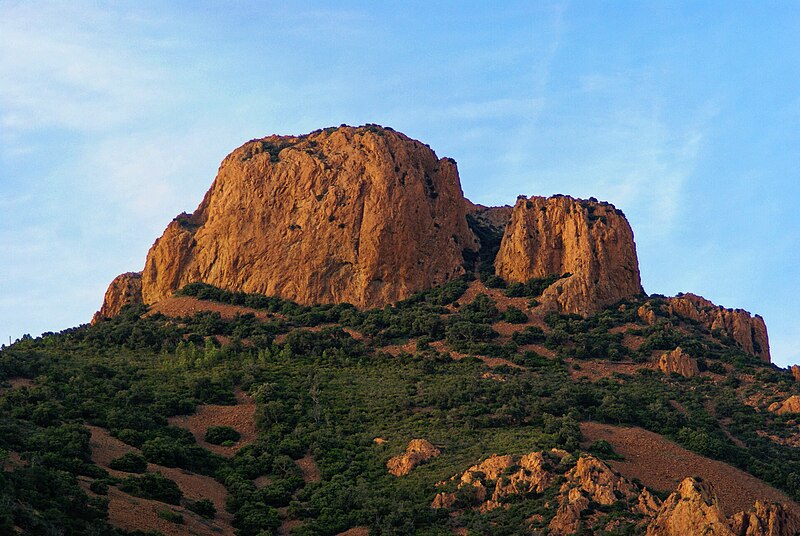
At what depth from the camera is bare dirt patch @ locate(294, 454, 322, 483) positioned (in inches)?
2189

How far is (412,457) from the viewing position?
5541cm

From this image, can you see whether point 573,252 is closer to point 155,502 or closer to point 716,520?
point 716,520

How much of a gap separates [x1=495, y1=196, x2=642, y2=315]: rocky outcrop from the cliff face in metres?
5.99

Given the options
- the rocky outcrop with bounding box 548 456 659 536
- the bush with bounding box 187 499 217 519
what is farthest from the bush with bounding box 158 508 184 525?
the rocky outcrop with bounding box 548 456 659 536

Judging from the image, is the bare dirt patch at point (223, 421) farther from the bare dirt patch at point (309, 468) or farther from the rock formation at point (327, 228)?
the rock formation at point (327, 228)

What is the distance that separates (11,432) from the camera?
48250 millimetres

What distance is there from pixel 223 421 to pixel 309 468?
889 centimetres

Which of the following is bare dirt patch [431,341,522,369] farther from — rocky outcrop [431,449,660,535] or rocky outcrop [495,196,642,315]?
rocky outcrop [431,449,660,535]

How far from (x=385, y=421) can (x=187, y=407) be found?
1265cm

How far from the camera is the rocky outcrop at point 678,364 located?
7075 centimetres

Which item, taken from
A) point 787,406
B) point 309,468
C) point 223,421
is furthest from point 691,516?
point 223,421

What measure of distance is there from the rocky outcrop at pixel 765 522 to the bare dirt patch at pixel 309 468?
23.6 meters

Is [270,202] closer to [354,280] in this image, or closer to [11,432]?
[354,280]

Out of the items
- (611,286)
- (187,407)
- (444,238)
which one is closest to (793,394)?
(611,286)
